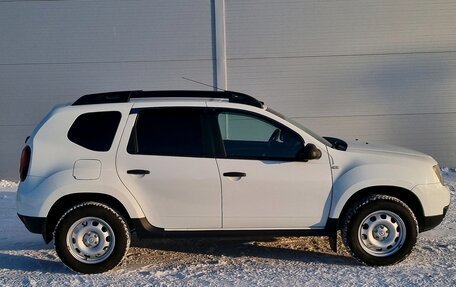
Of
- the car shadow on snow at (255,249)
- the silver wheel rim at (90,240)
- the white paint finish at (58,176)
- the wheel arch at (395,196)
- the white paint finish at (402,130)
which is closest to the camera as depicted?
the white paint finish at (58,176)

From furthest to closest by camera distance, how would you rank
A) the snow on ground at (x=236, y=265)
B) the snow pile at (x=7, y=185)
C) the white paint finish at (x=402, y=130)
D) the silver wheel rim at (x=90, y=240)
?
the white paint finish at (x=402, y=130) → the snow pile at (x=7, y=185) → the silver wheel rim at (x=90, y=240) → the snow on ground at (x=236, y=265)

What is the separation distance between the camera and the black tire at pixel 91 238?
5602mm

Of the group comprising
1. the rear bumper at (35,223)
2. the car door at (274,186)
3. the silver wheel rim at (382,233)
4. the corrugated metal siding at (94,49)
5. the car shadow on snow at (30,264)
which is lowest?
the car shadow on snow at (30,264)

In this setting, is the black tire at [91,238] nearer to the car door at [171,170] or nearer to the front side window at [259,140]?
the car door at [171,170]

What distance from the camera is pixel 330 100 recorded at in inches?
432

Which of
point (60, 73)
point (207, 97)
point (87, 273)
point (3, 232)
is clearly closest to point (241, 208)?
point (207, 97)

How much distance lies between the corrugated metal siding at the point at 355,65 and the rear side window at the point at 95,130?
5.41m

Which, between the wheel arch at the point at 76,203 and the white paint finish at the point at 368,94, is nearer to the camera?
the wheel arch at the point at 76,203

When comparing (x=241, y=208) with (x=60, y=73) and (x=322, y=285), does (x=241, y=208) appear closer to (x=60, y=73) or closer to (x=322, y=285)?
(x=322, y=285)

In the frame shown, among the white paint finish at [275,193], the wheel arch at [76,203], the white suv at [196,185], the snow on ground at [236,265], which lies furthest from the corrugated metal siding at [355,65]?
the wheel arch at [76,203]

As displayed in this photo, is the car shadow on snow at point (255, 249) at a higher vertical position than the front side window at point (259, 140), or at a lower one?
lower

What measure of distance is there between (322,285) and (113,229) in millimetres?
2068

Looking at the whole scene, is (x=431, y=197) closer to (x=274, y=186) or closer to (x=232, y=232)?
(x=274, y=186)

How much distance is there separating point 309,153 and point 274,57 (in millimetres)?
5547
